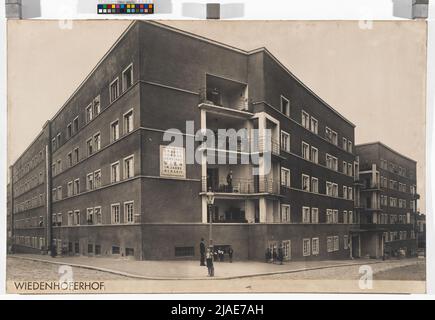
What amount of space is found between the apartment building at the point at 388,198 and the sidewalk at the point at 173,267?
569 mm

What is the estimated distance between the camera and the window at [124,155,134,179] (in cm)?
1086

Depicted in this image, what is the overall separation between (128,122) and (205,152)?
192 centimetres

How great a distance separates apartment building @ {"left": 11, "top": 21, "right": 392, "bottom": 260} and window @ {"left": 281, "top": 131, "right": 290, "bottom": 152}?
0.08ft

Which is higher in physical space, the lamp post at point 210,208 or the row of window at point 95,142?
the row of window at point 95,142

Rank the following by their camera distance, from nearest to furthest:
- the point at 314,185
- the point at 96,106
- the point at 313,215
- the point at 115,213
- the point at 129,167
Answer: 1. the point at 129,167
2. the point at 115,213
3. the point at 96,106
4. the point at 313,215
5. the point at 314,185

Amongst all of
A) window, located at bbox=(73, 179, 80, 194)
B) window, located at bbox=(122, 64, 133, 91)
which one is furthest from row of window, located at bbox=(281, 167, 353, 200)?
window, located at bbox=(73, 179, 80, 194)

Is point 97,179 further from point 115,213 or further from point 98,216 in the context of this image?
point 115,213

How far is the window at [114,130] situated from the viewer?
36.7ft

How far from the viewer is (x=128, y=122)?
11.0 meters

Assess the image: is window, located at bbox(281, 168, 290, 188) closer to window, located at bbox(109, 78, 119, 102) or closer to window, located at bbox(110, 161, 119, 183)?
window, located at bbox(110, 161, 119, 183)

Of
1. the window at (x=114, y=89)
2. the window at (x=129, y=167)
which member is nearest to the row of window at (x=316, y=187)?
the window at (x=129, y=167)

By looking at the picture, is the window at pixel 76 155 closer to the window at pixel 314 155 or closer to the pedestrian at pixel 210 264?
the pedestrian at pixel 210 264

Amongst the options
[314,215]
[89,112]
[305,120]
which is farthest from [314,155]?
[89,112]
